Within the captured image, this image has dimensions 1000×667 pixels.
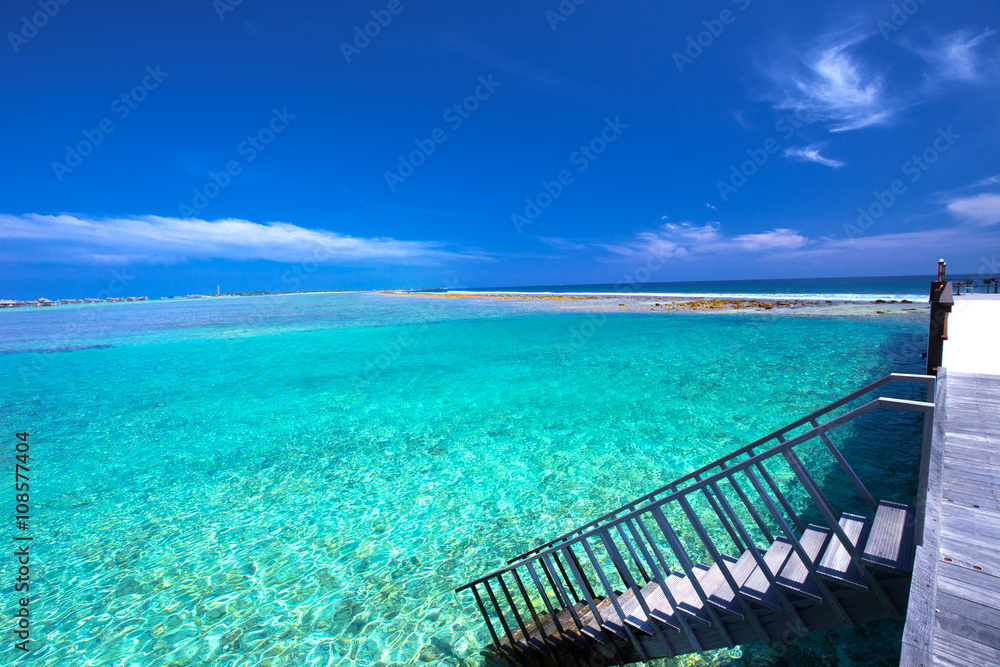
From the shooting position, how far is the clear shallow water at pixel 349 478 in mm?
5676

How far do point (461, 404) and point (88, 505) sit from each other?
998 cm

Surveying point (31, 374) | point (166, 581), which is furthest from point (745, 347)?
point (31, 374)

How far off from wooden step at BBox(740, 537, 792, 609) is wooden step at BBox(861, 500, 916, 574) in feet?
2.12

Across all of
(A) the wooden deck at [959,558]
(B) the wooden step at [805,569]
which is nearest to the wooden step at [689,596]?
(B) the wooden step at [805,569]

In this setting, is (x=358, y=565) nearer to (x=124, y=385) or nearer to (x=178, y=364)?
(x=124, y=385)

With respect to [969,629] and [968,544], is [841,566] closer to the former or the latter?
[968,544]

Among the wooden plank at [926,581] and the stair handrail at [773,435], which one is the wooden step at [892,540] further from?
the stair handrail at [773,435]

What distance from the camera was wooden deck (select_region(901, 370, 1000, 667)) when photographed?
6.67 ft

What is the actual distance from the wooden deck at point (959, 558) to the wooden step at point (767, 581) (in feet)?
3.85

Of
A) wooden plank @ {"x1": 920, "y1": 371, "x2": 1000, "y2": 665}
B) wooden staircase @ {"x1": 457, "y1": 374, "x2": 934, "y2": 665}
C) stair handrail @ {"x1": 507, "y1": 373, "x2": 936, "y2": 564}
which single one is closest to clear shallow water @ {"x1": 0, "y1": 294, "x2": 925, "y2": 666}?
wooden staircase @ {"x1": 457, "y1": 374, "x2": 934, "y2": 665}

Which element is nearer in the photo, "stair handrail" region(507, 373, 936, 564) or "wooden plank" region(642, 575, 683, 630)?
"stair handrail" region(507, 373, 936, 564)

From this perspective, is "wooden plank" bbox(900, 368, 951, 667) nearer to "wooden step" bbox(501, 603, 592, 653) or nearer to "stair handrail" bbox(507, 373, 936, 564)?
"stair handrail" bbox(507, 373, 936, 564)

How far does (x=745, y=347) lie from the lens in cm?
A: 2497

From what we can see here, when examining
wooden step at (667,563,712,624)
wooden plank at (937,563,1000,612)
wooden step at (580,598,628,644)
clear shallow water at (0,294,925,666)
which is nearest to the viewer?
wooden plank at (937,563,1000,612)
